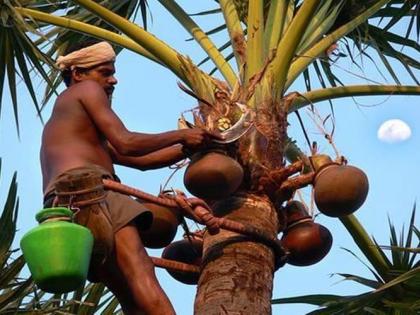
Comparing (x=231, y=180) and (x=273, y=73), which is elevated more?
(x=273, y=73)

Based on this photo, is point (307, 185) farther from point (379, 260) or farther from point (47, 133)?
point (379, 260)

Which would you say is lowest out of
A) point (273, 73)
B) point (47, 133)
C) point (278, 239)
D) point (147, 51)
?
point (278, 239)

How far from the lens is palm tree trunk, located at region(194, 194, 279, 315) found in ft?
15.8

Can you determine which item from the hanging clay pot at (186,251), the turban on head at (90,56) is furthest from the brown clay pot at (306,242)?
the turban on head at (90,56)

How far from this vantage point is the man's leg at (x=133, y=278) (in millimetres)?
4797

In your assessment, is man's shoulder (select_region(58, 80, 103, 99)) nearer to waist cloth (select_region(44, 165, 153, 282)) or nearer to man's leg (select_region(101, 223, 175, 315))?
waist cloth (select_region(44, 165, 153, 282))

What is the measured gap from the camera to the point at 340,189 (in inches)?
210

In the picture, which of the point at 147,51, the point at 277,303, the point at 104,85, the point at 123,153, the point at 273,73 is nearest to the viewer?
the point at 123,153

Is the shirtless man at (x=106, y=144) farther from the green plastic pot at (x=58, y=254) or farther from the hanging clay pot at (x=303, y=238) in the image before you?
the hanging clay pot at (x=303, y=238)

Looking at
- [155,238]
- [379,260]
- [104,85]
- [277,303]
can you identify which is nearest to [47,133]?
[104,85]

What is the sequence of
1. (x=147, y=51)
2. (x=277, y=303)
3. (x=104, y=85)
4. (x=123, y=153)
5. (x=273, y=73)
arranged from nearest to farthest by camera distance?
(x=123, y=153) → (x=104, y=85) → (x=273, y=73) → (x=147, y=51) → (x=277, y=303)

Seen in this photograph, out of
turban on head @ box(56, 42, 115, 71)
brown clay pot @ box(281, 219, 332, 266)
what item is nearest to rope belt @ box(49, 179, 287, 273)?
brown clay pot @ box(281, 219, 332, 266)

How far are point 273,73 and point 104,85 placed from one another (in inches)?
36.0

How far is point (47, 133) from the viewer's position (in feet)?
17.1
